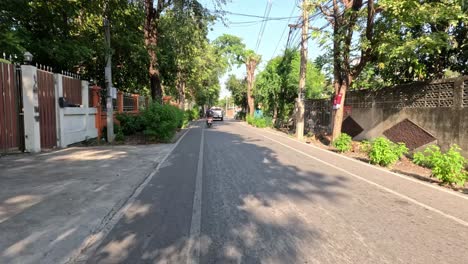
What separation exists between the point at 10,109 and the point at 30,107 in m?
0.58

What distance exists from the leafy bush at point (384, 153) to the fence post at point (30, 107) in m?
10.6

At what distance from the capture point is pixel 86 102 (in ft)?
46.1

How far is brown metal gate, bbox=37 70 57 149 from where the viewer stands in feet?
34.2

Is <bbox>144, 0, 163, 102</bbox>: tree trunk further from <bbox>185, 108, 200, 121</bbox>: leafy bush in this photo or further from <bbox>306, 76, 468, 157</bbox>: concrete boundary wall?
<bbox>185, 108, 200, 121</bbox>: leafy bush

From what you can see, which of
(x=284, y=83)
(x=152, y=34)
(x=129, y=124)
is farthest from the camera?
(x=284, y=83)

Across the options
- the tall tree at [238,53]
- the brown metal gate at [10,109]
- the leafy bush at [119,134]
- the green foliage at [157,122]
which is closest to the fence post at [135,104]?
the leafy bush at [119,134]

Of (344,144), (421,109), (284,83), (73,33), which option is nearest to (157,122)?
(73,33)

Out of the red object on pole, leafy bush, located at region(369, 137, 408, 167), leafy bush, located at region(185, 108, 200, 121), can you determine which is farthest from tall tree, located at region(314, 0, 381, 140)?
leafy bush, located at region(185, 108, 200, 121)

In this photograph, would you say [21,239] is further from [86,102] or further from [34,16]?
[34,16]

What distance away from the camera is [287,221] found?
469 cm

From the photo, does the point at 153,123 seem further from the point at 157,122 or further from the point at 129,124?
the point at 129,124

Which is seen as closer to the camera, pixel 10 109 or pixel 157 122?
pixel 10 109

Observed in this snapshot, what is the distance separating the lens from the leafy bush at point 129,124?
1574 cm

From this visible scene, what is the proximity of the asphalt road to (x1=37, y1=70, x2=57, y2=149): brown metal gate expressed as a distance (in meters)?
5.21
